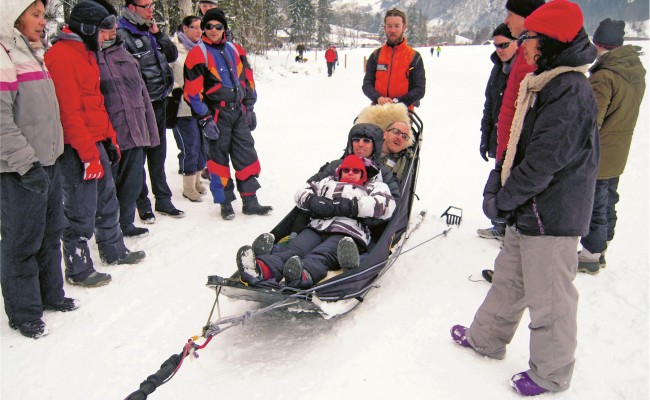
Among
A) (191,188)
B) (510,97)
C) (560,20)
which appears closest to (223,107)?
(191,188)

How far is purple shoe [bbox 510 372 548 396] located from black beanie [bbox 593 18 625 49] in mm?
2477

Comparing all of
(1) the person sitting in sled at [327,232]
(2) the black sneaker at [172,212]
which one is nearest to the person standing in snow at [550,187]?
(1) the person sitting in sled at [327,232]

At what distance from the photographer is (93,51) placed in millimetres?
3223

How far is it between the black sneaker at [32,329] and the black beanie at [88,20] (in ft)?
6.31

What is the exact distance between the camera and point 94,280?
3357 millimetres

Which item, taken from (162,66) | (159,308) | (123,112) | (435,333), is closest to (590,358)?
(435,333)

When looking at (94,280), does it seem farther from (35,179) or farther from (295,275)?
(295,275)

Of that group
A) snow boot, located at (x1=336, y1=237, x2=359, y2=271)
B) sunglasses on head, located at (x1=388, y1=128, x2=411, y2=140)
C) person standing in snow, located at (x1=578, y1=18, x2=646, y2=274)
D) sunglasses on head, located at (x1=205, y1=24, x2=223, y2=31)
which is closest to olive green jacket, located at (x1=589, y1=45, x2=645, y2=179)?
person standing in snow, located at (x1=578, y1=18, x2=646, y2=274)

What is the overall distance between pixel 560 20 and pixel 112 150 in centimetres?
317

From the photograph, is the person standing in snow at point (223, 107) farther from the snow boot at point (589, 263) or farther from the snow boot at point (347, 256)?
the snow boot at point (589, 263)

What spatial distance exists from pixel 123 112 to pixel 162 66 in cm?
92

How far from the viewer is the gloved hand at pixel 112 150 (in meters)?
3.47

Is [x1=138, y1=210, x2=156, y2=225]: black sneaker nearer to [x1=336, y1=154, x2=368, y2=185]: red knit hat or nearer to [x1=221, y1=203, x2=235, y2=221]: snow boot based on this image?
[x1=221, y1=203, x2=235, y2=221]: snow boot

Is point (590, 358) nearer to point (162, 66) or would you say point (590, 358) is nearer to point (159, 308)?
point (159, 308)
